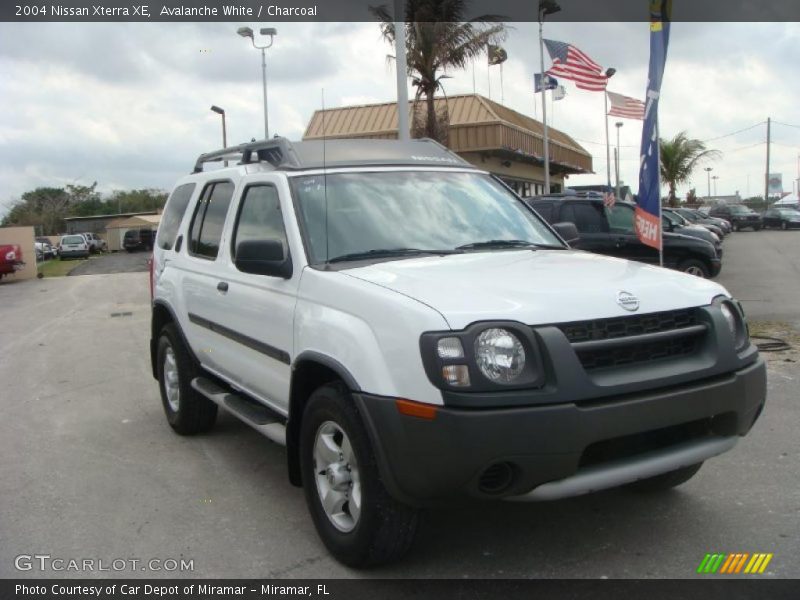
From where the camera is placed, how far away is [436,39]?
738 inches

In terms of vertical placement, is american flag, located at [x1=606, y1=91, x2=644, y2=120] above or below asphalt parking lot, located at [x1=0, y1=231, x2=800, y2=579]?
above

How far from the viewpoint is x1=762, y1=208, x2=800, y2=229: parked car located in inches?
1772

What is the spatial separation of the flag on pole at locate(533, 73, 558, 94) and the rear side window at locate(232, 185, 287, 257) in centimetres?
2368

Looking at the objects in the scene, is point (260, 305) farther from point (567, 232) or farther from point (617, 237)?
point (617, 237)

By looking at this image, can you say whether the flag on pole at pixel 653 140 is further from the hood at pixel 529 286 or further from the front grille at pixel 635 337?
the front grille at pixel 635 337

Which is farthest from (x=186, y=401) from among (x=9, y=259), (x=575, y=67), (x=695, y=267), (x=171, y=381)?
(x=9, y=259)

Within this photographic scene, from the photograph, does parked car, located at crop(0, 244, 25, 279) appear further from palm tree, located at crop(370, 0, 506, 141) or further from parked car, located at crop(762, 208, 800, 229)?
parked car, located at crop(762, 208, 800, 229)

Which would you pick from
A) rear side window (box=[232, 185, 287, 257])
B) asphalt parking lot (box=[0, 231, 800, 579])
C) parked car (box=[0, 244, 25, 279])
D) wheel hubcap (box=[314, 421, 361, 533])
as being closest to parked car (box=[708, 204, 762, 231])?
parked car (box=[0, 244, 25, 279])

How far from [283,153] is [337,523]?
2.30 meters

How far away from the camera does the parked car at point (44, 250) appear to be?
4695 cm

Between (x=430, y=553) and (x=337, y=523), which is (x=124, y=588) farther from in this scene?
(x=430, y=553)

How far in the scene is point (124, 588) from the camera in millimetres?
3545

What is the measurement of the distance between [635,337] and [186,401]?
12.3ft

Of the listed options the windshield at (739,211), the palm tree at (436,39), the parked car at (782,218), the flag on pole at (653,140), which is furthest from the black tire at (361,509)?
the windshield at (739,211)
